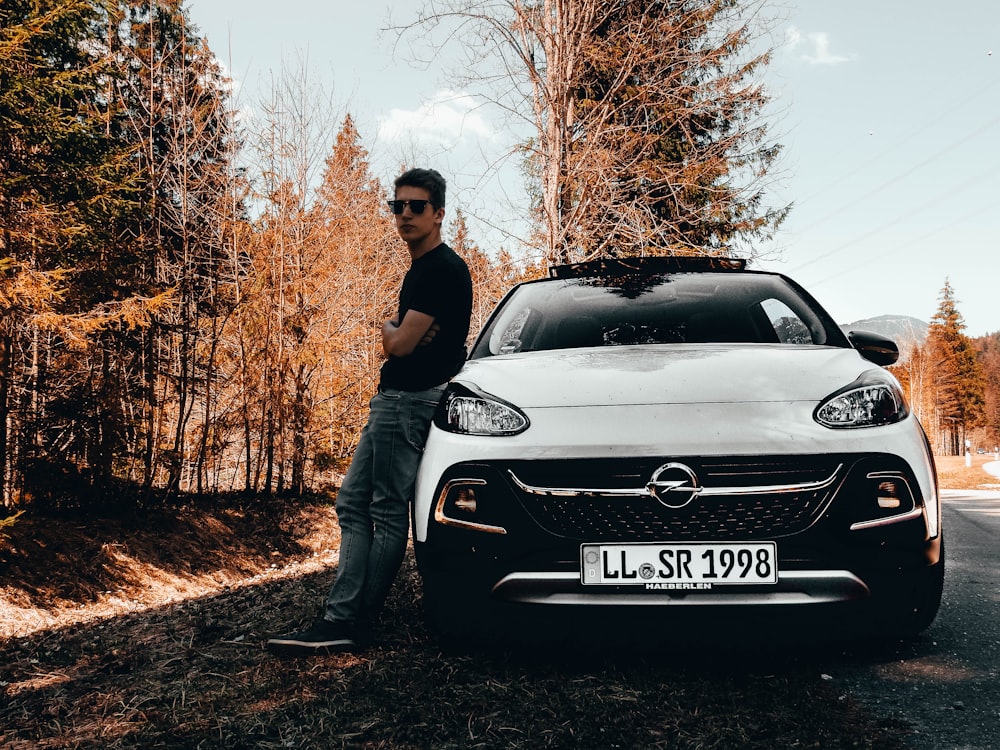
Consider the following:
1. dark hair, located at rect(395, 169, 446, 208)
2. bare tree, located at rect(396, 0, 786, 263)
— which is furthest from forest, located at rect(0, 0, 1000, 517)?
dark hair, located at rect(395, 169, 446, 208)

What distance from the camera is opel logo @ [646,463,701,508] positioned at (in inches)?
102

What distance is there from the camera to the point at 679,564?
8.49 ft


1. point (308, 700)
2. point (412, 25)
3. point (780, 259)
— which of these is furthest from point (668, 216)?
point (308, 700)

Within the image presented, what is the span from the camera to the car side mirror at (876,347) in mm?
3484

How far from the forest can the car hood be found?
26.2 ft

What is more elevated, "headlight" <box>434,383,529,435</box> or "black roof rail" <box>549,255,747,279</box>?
"black roof rail" <box>549,255,747,279</box>

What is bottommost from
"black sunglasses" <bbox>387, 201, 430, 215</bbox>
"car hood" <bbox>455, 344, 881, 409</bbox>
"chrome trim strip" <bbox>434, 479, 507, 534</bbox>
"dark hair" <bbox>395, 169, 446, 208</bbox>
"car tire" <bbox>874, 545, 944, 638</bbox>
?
"car tire" <bbox>874, 545, 944, 638</bbox>

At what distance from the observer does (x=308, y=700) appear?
254 centimetres

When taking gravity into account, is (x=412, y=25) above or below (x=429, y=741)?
above

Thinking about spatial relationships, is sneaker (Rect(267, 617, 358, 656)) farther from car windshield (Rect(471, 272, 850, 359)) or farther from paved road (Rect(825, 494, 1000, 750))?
paved road (Rect(825, 494, 1000, 750))

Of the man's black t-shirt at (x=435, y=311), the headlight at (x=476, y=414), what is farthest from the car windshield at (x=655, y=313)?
the headlight at (x=476, y=414)

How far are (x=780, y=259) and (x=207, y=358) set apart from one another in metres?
10.3

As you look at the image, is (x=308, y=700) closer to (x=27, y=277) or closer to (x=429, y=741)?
(x=429, y=741)

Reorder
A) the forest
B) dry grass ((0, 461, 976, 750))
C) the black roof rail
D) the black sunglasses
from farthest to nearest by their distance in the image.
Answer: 1. the forest
2. the black roof rail
3. the black sunglasses
4. dry grass ((0, 461, 976, 750))
